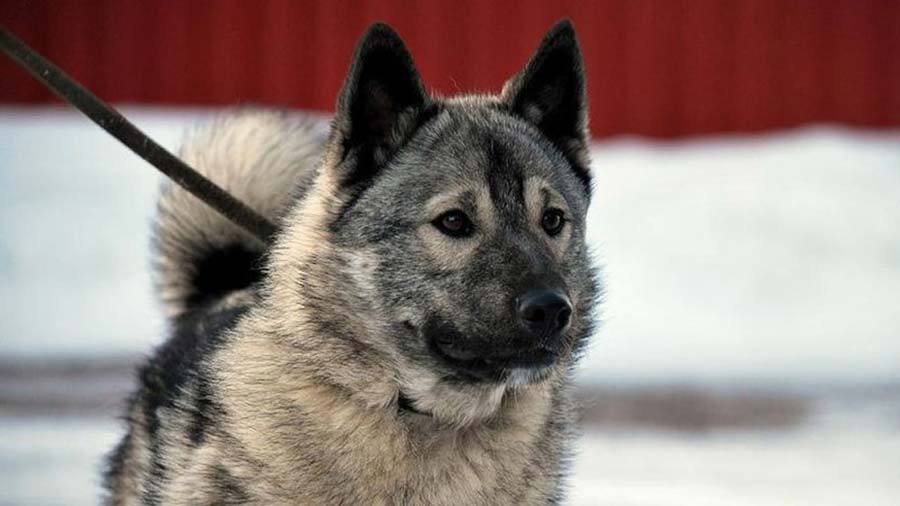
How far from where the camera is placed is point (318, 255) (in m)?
3.43

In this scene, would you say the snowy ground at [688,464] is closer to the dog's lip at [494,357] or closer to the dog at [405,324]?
the dog at [405,324]

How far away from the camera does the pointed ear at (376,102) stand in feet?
11.2

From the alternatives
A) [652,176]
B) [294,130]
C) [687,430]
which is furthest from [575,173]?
[652,176]

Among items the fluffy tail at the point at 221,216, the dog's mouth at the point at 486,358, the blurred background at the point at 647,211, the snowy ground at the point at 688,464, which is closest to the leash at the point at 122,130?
the fluffy tail at the point at 221,216

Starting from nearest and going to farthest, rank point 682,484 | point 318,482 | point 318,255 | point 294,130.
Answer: point 318,482 < point 318,255 < point 294,130 < point 682,484

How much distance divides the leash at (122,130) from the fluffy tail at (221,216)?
0.87 feet

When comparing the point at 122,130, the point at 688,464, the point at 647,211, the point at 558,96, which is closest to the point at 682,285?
the point at 647,211

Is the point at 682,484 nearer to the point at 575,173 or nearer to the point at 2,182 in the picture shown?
the point at 575,173

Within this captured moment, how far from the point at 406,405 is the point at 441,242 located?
419mm

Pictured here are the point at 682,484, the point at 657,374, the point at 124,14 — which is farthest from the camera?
the point at 124,14

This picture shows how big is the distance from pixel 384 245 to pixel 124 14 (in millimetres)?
9978

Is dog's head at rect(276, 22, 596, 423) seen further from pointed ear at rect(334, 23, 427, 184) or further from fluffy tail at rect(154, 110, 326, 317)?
fluffy tail at rect(154, 110, 326, 317)

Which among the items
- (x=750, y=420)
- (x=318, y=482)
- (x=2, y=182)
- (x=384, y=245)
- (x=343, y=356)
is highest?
(x=384, y=245)

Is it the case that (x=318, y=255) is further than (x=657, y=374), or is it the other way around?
(x=657, y=374)
